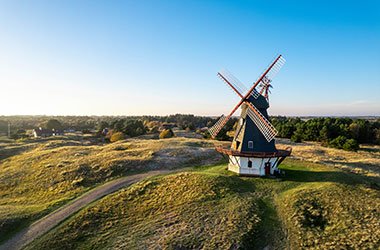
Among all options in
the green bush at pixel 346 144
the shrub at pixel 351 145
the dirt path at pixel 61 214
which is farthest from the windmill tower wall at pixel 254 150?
the green bush at pixel 346 144

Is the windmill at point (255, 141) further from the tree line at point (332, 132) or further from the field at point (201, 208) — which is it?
the tree line at point (332, 132)

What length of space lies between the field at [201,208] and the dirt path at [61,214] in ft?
3.43

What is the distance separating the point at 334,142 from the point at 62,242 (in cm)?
6439

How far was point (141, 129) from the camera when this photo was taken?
86.1 m

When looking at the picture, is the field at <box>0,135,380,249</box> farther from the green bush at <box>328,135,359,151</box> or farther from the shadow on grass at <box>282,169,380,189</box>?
the green bush at <box>328,135,359,151</box>

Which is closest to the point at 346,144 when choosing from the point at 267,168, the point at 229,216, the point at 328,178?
the point at 328,178

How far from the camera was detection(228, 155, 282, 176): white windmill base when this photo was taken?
31.0 m

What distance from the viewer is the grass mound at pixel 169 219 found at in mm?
18875

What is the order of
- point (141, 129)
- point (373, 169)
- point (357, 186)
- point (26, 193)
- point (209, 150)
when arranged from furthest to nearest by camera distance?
point (141, 129) → point (209, 150) → point (373, 169) → point (26, 193) → point (357, 186)

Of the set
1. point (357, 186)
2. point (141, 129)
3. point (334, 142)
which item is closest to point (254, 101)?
point (357, 186)

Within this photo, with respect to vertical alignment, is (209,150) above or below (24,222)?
above

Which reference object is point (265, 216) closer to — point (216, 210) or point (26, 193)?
point (216, 210)

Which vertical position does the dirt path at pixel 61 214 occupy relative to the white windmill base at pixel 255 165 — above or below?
below

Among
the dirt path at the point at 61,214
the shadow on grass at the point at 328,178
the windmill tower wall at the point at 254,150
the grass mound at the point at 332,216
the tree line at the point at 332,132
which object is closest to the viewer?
the grass mound at the point at 332,216
